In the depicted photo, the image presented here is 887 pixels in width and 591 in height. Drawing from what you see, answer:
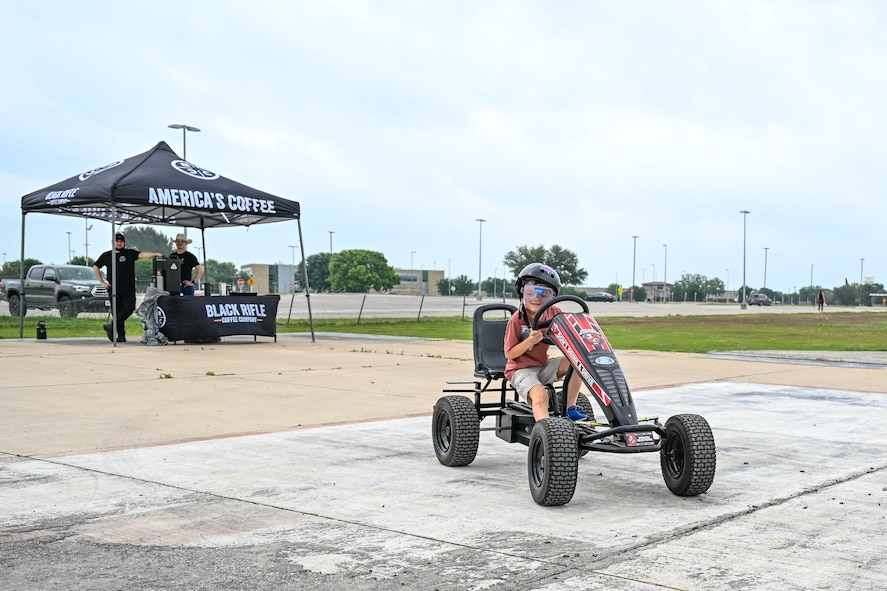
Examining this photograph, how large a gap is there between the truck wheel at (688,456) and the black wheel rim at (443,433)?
1700 mm

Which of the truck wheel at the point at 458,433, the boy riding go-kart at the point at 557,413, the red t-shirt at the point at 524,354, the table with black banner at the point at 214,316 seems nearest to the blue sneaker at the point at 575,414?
the boy riding go-kart at the point at 557,413

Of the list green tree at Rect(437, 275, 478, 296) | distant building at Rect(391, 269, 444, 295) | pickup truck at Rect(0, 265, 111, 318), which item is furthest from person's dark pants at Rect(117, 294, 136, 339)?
distant building at Rect(391, 269, 444, 295)

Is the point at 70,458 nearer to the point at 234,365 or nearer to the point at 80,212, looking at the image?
the point at 234,365

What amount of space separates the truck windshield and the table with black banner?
13529 mm

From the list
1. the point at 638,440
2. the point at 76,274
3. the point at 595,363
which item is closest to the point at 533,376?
the point at 595,363

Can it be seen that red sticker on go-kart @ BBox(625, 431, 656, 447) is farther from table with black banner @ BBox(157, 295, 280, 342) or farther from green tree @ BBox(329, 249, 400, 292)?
green tree @ BBox(329, 249, 400, 292)

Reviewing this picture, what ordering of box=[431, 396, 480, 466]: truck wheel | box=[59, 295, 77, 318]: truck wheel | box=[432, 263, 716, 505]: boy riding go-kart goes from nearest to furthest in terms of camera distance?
box=[432, 263, 716, 505]: boy riding go-kart
box=[431, 396, 480, 466]: truck wheel
box=[59, 295, 77, 318]: truck wheel

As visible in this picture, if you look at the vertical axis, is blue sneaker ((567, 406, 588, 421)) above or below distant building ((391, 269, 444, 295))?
below

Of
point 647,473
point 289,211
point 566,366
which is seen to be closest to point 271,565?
point 566,366

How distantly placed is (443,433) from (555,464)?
1.74 m

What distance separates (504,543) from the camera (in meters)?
4.59

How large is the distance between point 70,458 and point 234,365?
7.42 m

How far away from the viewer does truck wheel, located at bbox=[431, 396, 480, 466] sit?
6.55 m

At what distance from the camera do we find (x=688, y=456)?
550cm
